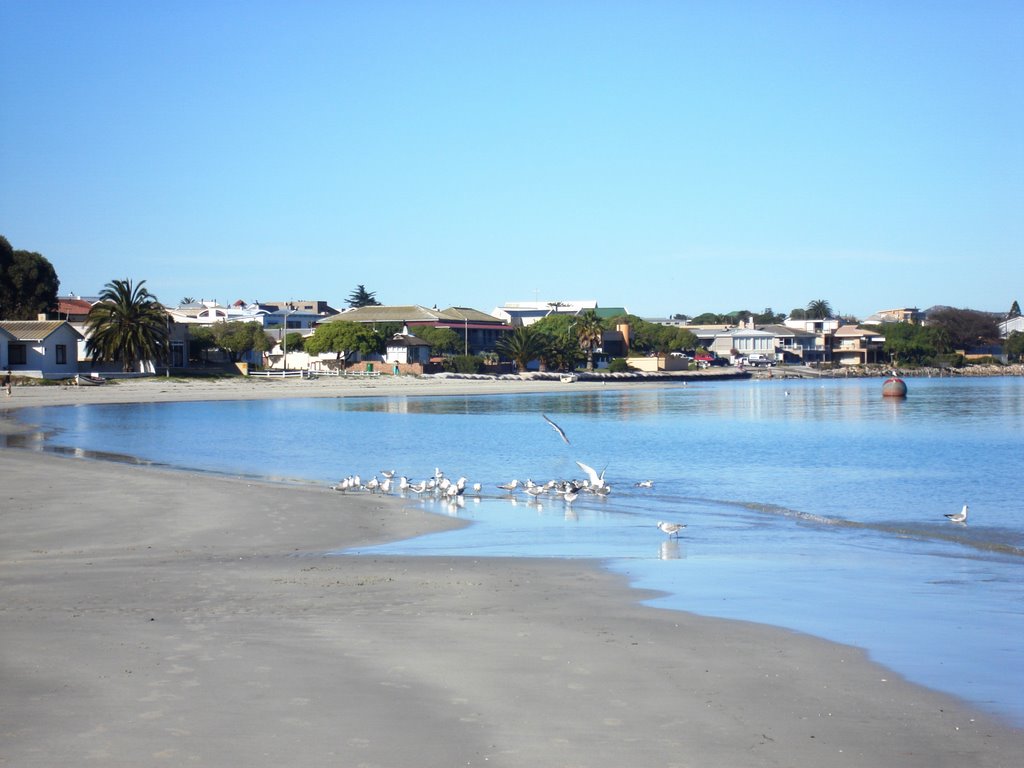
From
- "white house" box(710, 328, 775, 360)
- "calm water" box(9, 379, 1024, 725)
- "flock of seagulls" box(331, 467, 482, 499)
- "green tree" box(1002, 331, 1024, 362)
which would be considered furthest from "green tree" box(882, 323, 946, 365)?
"flock of seagulls" box(331, 467, 482, 499)

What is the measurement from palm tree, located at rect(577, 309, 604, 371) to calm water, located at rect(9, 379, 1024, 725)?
5569 cm

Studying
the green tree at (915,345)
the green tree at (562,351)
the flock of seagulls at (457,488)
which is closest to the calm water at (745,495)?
the flock of seagulls at (457,488)

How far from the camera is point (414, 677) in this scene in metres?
7.37

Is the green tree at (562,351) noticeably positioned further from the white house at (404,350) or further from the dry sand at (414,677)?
the dry sand at (414,677)

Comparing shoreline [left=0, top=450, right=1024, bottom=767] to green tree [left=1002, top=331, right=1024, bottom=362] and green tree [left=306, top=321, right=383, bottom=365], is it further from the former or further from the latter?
green tree [left=1002, top=331, right=1024, bottom=362]

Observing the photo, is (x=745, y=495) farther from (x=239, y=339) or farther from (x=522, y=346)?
(x=522, y=346)

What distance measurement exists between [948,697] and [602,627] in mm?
2896

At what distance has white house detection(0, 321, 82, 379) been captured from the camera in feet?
206

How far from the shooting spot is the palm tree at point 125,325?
220ft

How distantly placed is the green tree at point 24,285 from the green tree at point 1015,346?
13644 centimetres

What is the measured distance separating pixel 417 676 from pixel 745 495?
1582cm

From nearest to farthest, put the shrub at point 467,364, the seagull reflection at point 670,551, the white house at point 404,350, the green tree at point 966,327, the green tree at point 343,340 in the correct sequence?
the seagull reflection at point 670,551 → the green tree at point 343,340 → the white house at point 404,350 → the shrub at point 467,364 → the green tree at point 966,327

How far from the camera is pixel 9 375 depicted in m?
58.2

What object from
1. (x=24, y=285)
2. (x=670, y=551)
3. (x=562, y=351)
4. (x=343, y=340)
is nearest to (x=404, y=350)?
(x=343, y=340)
